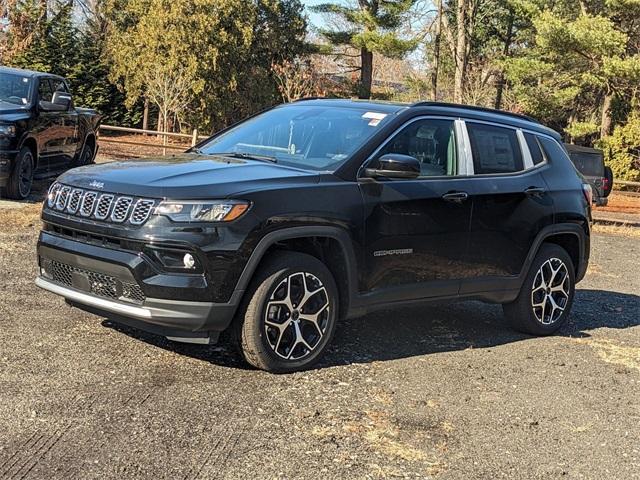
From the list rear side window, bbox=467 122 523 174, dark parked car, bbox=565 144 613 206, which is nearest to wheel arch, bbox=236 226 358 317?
rear side window, bbox=467 122 523 174

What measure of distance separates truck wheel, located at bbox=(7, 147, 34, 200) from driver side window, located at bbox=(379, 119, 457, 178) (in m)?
6.88

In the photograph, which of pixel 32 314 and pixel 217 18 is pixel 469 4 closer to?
pixel 217 18

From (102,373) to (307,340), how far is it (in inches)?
50.7

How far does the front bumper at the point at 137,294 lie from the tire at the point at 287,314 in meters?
0.17

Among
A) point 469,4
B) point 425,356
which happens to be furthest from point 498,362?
point 469,4

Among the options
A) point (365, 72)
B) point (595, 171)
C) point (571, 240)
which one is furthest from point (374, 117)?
point (365, 72)

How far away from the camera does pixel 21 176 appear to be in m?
10.7

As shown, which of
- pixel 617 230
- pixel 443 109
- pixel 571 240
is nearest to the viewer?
pixel 443 109

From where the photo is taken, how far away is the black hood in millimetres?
4391

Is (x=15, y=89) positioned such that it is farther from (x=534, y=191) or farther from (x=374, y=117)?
(x=534, y=191)

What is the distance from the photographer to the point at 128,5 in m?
30.9

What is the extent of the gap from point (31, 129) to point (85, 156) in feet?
9.42

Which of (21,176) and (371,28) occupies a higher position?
(371,28)

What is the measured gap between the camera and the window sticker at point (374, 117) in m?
5.40
